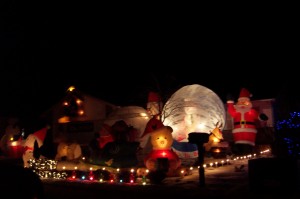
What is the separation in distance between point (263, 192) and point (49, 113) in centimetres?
2281

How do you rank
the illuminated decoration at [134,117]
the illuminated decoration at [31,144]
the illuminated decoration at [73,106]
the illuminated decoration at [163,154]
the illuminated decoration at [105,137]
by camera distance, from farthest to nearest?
the illuminated decoration at [73,106]
the illuminated decoration at [134,117]
the illuminated decoration at [31,144]
the illuminated decoration at [105,137]
the illuminated decoration at [163,154]

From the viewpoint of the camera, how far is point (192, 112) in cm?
1811

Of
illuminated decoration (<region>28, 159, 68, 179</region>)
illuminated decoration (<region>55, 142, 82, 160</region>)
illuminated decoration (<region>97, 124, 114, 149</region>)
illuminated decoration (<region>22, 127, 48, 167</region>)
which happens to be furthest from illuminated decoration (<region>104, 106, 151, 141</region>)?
illuminated decoration (<region>28, 159, 68, 179</region>)

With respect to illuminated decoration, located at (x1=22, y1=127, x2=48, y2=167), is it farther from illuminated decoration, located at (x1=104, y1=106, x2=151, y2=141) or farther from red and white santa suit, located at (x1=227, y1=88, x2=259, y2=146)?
red and white santa suit, located at (x1=227, y1=88, x2=259, y2=146)

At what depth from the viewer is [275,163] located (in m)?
9.35

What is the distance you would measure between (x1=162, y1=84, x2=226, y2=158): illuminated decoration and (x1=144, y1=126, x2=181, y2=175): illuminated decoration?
344 centimetres

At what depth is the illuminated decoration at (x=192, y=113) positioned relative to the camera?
1794cm

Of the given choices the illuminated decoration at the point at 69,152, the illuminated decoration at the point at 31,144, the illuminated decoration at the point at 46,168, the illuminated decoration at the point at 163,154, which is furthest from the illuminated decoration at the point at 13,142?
the illuminated decoration at the point at 163,154

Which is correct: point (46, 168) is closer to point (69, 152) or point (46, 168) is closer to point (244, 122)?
point (69, 152)

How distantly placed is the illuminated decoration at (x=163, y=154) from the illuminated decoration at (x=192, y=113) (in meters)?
3.44

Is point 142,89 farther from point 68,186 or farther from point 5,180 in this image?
point 5,180

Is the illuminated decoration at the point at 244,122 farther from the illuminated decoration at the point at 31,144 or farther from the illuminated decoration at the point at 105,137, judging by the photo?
the illuminated decoration at the point at 31,144

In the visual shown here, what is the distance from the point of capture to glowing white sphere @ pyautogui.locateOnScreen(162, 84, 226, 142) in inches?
706

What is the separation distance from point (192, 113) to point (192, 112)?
49 mm
